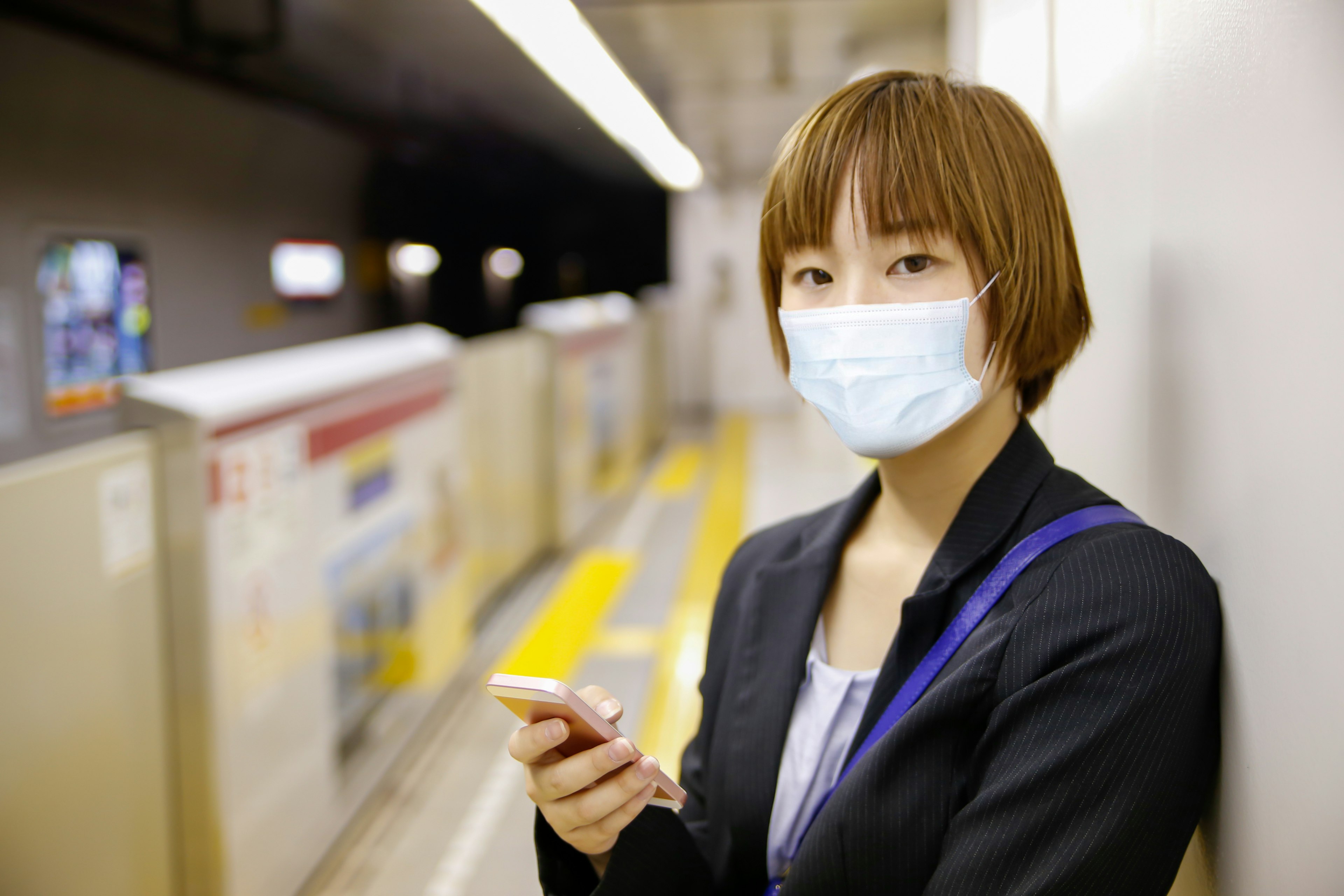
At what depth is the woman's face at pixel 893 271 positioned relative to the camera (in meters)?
1.09

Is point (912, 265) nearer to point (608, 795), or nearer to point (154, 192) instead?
point (608, 795)

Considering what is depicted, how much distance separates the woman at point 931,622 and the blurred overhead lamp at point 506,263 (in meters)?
12.0

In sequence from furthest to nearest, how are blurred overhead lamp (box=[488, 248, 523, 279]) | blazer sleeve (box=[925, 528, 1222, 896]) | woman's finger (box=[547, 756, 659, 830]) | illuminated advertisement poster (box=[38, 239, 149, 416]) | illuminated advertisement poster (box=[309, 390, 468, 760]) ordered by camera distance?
blurred overhead lamp (box=[488, 248, 523, 279]) < illuminated advertisement poster (box=[38, 239, 149, 416]) < illuminated advertisement poster (box=[309, 390, 468, 760]) < woman's finger (box=[547, 756, 659, 830]) < blazer sleeve (box=[925, 528, 1222, 896])

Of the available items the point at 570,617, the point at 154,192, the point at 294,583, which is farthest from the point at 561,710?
the point at 570,617

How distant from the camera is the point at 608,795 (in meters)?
1.01

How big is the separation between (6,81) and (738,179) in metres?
12.6

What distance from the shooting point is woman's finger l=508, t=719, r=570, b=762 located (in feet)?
3.11

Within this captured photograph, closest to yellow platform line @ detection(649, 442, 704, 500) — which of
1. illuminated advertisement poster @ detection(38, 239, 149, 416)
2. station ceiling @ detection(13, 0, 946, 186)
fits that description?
station ceiling @ detection(13, 0, 946, 186)


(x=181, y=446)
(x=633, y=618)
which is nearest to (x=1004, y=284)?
(x=181, y=446)

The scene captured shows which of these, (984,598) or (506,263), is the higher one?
(506,263)

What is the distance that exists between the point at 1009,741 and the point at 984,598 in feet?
0.54

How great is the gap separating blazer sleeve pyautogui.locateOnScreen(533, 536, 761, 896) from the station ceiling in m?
2.35

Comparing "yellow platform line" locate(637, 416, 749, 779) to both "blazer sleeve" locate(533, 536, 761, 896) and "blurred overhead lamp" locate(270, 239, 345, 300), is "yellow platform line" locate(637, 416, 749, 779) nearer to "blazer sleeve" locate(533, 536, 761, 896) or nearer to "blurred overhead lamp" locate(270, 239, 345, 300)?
"blazer sleeve" locate(533, 536, 761, 896)

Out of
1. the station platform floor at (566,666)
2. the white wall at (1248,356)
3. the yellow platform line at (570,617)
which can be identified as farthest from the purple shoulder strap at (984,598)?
the yellow platform line at (570,617)
